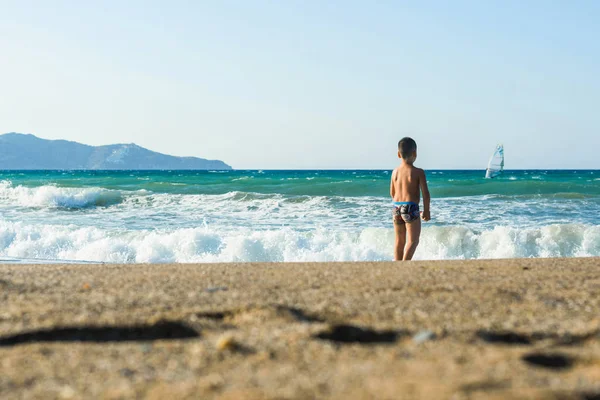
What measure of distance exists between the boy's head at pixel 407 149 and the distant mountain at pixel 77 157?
121m

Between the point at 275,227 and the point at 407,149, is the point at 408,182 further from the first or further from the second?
the point at 275,227

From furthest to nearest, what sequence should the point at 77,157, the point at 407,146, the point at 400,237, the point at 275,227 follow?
the point at 77,157 < the point at 275,227 < the point at 400,237 < the point at 407,146

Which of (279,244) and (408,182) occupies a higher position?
(408,182)

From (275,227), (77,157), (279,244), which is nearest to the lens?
(279,244)

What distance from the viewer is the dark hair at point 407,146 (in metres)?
5.66

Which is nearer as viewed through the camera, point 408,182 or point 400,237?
point 408,182

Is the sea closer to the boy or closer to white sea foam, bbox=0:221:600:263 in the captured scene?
white sea foam, bbox=0:221:600:263

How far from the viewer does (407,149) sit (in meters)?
5.68

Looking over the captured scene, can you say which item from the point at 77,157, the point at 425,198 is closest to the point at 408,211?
the point at 425,198

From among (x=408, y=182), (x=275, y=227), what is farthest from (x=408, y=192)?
(x=275, y=227)

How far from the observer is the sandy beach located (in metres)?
1.69

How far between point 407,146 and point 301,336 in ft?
12.3

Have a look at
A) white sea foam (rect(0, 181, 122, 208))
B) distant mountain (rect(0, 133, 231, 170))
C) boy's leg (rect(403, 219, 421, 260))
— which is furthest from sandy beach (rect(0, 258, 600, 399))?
distant mountain (rect(0, 133, 231, 170))

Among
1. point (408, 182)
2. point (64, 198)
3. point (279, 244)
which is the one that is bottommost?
point (279, 244)
